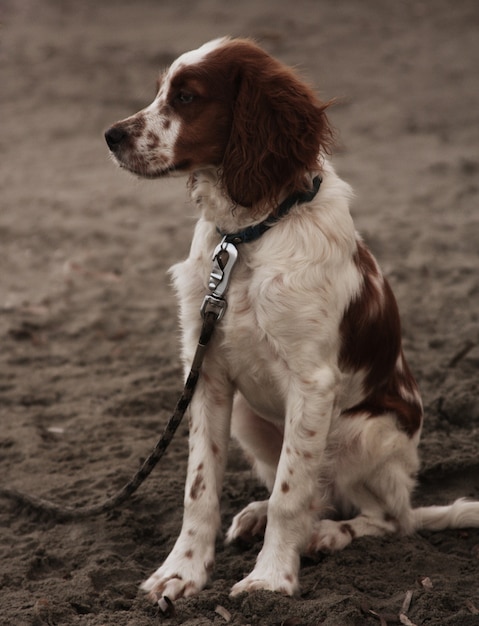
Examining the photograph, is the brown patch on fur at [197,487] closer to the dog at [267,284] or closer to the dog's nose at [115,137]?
the dog at [267,284]

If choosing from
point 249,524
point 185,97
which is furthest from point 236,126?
point 249,524

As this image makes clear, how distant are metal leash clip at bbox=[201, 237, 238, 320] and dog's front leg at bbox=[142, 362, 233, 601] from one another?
299mm

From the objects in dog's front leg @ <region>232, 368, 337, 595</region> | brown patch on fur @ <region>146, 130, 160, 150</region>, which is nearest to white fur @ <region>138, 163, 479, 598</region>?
dog's front leg @ <region>232, 368, 337, 595</region>

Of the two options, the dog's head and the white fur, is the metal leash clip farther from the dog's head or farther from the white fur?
the dog's head

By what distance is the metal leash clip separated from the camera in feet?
11.7

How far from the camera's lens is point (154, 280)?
7090 mm

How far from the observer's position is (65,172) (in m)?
9.34

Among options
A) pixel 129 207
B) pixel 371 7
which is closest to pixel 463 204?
pixel 129 207

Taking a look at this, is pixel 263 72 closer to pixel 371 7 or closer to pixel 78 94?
pixel 78 94

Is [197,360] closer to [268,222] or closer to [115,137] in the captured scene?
[268,222]

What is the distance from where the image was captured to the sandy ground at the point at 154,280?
11.8 feet

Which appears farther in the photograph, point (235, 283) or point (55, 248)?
point (55, 248)

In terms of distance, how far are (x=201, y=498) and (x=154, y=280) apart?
3.57m

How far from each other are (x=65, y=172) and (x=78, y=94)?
2245mm
